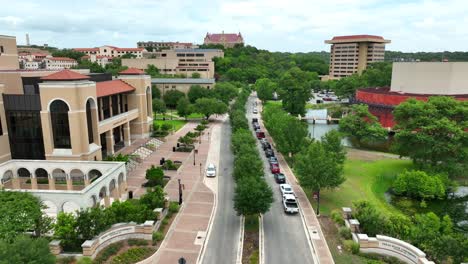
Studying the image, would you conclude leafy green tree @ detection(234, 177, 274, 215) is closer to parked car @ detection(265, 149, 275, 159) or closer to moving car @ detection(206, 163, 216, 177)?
moving car @ detection(206, 163, 216, 177)

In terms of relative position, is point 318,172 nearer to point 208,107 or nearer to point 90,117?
point 90,117

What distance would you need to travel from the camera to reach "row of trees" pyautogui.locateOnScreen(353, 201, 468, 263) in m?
21.7

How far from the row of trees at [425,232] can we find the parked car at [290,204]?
17.3 feet

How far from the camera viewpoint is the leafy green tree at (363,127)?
183 ft

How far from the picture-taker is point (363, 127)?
57.2m

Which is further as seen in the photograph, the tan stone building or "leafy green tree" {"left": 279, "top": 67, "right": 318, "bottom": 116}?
the tan stone building

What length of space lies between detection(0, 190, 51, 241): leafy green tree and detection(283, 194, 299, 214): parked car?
19.5m

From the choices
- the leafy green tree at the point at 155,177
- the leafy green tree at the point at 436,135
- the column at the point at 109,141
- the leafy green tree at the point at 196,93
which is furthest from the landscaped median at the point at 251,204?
the leafy green tree at the point at 196,93

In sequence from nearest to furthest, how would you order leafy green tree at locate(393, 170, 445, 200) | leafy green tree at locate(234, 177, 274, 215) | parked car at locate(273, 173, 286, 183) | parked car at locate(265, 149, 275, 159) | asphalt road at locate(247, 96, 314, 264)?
asphalt road at locate(247, 96, 314, 264) < leafy green tree at locate(234, 177, 274, 215) < leafy green tree at locate(393, 170, 445, 200) < parked car at locate(273, 173, 286, 183) < parked car at locate(265, 149, 275, 159)

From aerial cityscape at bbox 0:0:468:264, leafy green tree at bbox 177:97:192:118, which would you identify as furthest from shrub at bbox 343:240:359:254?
leafy green tree at bbox 177:97:192:118

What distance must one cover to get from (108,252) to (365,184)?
28.9 metres

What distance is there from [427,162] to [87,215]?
40.1 m

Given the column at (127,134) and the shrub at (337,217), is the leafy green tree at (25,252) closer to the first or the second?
the shrub at (337,217)

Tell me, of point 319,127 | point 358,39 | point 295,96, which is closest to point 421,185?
point 319,127
